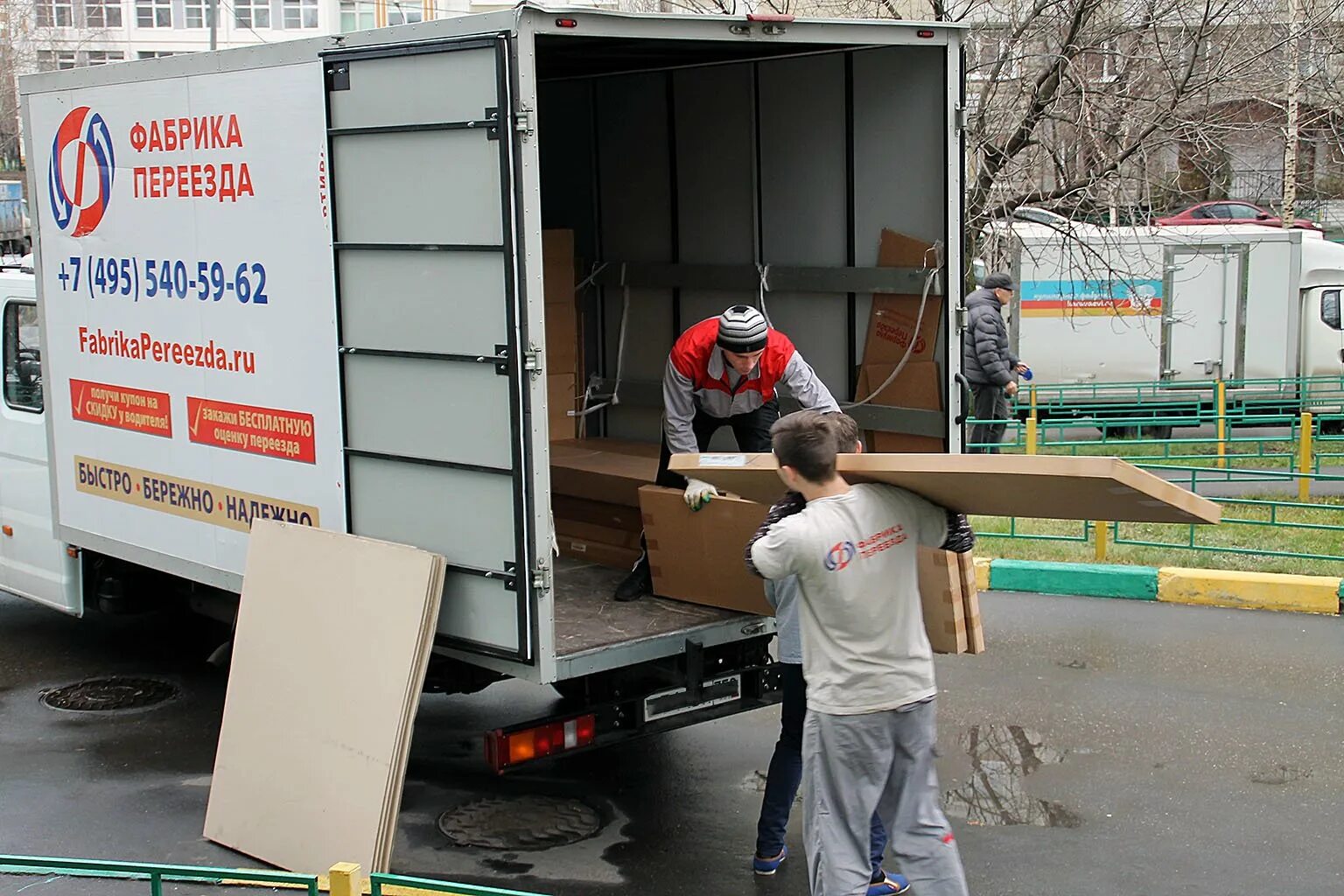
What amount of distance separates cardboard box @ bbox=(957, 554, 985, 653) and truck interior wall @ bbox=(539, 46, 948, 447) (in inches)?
74.3

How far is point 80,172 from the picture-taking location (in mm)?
6914

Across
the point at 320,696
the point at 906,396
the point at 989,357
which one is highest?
the point at 906,396

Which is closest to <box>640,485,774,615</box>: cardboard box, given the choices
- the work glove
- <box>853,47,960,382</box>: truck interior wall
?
the work glove

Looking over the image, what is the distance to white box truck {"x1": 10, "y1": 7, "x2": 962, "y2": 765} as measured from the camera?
16.8ft

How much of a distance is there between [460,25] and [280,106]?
44.3 inches

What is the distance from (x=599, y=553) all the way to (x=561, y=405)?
173cm

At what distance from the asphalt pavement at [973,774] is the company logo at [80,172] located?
2.55 meters

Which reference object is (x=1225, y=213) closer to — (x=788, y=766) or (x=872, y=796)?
(x=788, y=766)

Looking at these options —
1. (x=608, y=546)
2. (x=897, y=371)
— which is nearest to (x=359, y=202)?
(x=608, y=546)

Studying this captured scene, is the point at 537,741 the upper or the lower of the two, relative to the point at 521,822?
upper

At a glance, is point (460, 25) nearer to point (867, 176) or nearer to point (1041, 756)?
point (867, 176)

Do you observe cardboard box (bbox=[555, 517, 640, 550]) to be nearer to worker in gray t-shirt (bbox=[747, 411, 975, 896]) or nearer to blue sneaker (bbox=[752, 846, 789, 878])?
blue sneaker (bbox=[752, 846, 789, 878])

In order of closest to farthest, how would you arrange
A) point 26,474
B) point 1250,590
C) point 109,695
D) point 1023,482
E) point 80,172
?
point 1023,482
point 80,172
point 26,474
point 109,695
point 1250,590

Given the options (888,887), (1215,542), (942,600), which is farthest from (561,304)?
(1215,542)
